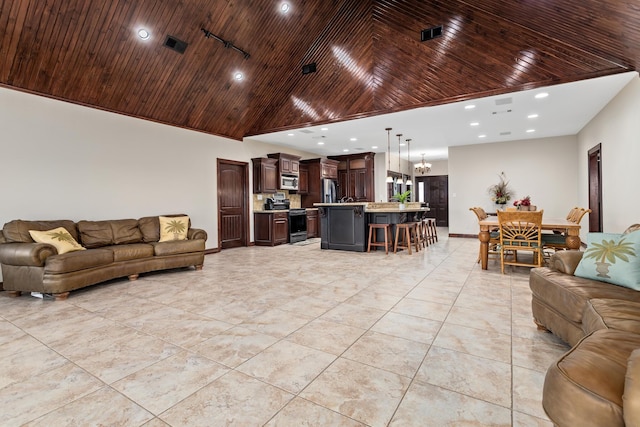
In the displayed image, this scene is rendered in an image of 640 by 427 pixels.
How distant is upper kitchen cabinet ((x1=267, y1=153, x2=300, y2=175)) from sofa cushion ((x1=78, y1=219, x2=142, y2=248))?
3.95 metres

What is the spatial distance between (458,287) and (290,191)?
610 centimetres

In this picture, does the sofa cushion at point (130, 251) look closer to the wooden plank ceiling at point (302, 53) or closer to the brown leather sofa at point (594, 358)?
the wooden plank ceiling at point (302, 53)

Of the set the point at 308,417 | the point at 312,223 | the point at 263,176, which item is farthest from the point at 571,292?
the point at 312,223

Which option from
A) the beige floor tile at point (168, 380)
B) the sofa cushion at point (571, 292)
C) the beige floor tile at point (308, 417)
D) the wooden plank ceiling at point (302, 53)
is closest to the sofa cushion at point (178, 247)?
the wooden plank ceiling at point (302, 53)

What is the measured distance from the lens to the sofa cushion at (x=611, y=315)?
5.18 ft

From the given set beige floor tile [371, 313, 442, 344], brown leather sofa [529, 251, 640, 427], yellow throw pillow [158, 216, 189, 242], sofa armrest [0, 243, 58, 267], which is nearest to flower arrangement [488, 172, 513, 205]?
brown leather sofa [529, 251, 640, 427]

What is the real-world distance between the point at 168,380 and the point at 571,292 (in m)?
2.65

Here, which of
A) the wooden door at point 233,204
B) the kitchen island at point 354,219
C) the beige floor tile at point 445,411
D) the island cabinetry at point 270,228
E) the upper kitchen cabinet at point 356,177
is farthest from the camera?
the upper kitchen cabinet at point 356,177

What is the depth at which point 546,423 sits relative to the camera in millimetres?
1453

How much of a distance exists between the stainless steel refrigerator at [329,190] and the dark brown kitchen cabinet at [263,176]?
5.87ft

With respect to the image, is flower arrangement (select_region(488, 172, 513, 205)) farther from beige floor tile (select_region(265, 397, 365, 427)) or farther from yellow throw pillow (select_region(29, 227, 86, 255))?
yellow throw pillow (select_region(29, 227, 86, 255))

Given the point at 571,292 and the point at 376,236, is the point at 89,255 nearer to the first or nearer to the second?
the point at 571,292

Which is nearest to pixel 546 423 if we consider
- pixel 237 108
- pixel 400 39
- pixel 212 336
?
pixel 212 336

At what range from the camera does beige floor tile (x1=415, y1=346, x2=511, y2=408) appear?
1705mm
